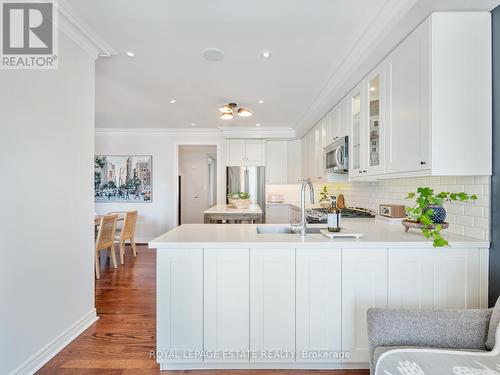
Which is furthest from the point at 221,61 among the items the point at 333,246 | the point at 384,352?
the point at 384,352

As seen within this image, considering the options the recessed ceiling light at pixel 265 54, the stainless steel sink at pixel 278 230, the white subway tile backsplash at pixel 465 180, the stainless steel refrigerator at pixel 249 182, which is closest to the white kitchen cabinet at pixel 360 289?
the stainless steel sink at pixel 278 230

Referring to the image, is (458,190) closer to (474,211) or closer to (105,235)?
(474,211)

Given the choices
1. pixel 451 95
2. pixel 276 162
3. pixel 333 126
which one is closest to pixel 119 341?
pixel 451 95

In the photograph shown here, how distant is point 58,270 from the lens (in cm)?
204

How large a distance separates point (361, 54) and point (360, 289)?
6.04 ft

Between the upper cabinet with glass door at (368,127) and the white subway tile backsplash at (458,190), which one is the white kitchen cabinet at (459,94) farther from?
the upper cabinet with glass door at (368,127)

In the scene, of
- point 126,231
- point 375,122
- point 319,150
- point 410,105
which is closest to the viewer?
point 410,105

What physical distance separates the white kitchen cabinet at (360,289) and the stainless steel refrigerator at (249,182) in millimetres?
4102

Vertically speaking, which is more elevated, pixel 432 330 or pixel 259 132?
pixel 259 132

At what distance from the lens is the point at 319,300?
1.77m

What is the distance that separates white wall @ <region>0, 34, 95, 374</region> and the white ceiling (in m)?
0.55

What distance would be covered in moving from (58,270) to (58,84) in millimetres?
1415

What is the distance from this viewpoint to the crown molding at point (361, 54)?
5.62ft

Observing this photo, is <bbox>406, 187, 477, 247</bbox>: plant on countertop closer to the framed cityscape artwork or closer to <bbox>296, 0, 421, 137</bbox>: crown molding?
<bbox>296, 0, 421, 137</bbox>: crown molding
